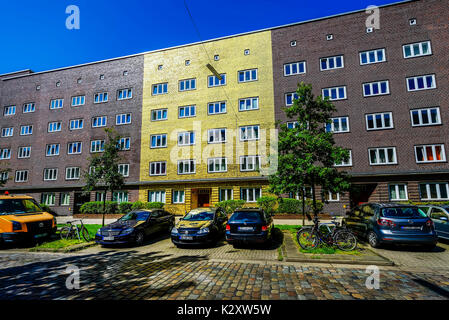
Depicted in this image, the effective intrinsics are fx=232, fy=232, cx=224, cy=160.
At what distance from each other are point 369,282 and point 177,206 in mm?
21402

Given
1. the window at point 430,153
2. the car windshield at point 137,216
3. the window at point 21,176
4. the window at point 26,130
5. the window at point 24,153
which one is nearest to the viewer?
the car windshield at point 137,216

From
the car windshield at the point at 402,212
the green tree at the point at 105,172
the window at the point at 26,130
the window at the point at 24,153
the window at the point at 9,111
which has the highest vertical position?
the window at the point at 9,111

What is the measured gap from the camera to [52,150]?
3058cm

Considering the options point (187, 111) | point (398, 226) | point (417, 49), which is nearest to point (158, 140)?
point (187, 111)

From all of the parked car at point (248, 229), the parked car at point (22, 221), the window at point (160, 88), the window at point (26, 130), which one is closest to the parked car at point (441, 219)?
the parked car at point (248, 229)

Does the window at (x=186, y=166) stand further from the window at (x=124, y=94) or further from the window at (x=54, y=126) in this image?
the window at (x=54, y=126)

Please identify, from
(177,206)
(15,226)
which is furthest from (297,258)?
(177,206)

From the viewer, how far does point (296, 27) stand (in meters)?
25.2

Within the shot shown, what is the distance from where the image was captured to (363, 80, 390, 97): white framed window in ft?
70.9

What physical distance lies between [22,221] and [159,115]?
20010 mm

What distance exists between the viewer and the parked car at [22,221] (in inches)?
362

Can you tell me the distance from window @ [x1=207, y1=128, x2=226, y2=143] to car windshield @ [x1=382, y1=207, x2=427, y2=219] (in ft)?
58.9

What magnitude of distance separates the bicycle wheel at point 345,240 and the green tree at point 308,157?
189 centimetres

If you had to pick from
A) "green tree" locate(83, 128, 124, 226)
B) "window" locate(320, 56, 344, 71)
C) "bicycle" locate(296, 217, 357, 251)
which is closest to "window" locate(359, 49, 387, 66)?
"window" locate(320, 56, 344, 71)
